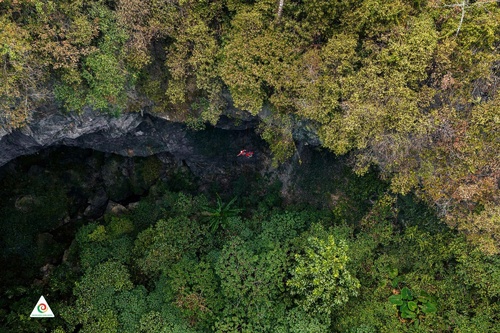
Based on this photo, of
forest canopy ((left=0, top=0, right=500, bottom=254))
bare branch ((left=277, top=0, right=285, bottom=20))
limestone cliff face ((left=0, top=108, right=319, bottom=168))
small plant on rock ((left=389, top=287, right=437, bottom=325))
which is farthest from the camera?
limestone cliff face ((left=0, top=108, right=319, bottom=168))

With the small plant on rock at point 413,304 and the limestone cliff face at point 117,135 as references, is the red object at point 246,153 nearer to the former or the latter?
the limestone cliff face at point 117,135

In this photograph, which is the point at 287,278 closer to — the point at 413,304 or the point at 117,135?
the point at 413,304

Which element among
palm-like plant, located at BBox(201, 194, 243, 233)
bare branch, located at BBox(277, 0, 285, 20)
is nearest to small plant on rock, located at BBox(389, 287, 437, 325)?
palm-like plant, located at BBox(201, 194, 243, 233)

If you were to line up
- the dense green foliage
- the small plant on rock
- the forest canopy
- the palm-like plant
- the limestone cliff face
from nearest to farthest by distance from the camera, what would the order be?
the forest canopy → the dense green foliage → the small plant on rock → the limestone cliff face → the palm-like plant

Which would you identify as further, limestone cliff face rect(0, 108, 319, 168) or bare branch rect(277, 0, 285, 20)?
limestone cliff face rect(0, 108, 319, 168)

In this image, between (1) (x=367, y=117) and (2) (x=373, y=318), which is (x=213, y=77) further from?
(2) (x=373, y=318)

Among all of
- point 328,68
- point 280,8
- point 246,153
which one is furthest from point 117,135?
point 328,68

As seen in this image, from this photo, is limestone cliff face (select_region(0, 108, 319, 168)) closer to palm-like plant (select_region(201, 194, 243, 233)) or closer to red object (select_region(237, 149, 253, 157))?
red object (select_region(237, 149, 253, 157))
